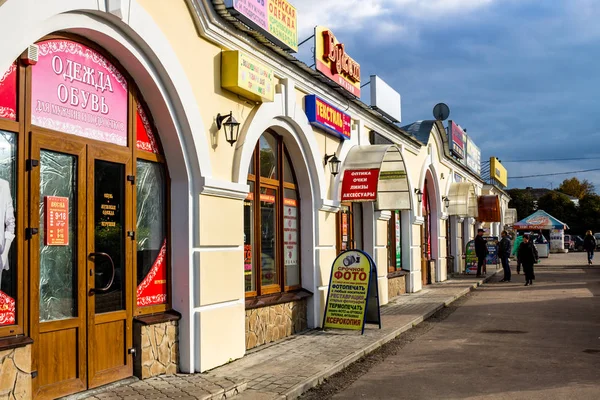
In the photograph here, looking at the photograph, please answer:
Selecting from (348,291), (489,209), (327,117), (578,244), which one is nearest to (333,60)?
(327,117)

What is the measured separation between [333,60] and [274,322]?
5.00 metres

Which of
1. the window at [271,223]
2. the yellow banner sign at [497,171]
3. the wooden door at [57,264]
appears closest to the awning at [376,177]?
the window at [271,223]

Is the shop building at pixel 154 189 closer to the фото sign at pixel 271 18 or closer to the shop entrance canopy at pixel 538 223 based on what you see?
the фото sign at pixel 271 18

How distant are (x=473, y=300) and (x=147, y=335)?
38.0 ft

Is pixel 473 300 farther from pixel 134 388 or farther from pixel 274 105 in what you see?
pixel 134 388

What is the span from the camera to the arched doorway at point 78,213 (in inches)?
218

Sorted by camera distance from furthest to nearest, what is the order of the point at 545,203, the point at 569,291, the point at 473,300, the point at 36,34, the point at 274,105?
the point at 545,203 < the point at 569,291 < the point at 473,300 < the point at 274,105 < the point at 36,34

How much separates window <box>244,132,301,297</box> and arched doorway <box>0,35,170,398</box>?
2.34 meters

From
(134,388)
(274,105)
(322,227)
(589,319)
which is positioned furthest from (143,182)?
(589,319)

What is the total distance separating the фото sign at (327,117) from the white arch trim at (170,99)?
11.6 ft

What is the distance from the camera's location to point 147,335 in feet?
23.2

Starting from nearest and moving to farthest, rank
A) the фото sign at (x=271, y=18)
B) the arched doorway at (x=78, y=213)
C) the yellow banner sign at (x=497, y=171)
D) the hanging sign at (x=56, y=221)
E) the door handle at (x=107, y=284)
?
the arched doorway at (x=78, y=213)
the hanging sign at (x=56, y=221)
the door handle at (x=107, y=284)
the фото sign at (x=271, y=18)
the yellow banner sign at (x=497, y=171)

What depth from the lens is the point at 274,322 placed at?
1001 centimetres

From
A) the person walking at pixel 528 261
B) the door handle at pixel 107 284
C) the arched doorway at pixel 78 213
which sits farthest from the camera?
the person walking at pixel 528 261
